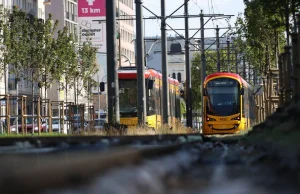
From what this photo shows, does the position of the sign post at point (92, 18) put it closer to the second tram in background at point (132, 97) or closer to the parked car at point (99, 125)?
the parked car at point (99, 125)

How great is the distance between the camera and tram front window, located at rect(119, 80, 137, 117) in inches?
1592

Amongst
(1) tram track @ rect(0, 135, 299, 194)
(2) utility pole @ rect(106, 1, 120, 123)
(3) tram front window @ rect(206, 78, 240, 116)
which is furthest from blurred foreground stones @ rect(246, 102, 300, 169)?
(3) tram front window @ rect(206, 78, 240, 116)

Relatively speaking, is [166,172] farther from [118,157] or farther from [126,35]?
[126,35]

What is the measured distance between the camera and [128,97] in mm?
40844

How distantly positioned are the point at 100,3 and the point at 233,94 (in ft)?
158

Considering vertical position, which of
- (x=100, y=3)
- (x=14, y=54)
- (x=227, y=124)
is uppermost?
(x=100, y=3)

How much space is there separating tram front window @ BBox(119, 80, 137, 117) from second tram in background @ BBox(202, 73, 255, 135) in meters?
6.69

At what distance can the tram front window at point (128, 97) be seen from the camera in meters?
40.4

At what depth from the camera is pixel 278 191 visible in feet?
15.0

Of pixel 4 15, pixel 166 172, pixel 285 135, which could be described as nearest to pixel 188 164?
pixel 166 172

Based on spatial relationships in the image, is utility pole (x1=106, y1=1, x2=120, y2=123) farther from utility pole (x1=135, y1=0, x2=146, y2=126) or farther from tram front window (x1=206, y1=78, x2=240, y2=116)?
tram front window (x1=206, y1=78, x2=240, y2=116)

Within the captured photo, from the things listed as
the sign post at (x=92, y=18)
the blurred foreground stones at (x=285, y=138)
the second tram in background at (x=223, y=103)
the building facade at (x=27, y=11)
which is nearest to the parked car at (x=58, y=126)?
the second tram in background at (x=223, y=103)

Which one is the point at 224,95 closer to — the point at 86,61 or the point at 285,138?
the point at 285,138

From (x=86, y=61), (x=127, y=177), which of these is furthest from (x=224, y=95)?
(x=127, y=177)
